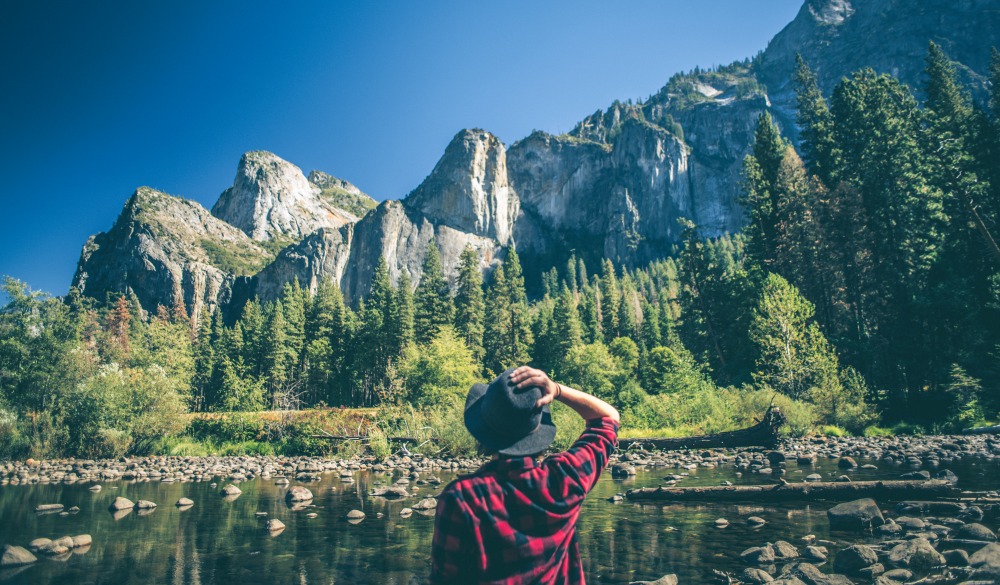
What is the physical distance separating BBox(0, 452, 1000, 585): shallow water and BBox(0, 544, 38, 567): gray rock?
0.21 m

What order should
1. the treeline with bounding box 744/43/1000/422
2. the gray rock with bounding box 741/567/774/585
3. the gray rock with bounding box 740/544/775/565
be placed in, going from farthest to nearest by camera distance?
1. the treeline with bounding box 744/43/1000/422
2. the gray rock with bounding box 740/544/775/565
3. the gray rock with bounding box 741/567/774/585

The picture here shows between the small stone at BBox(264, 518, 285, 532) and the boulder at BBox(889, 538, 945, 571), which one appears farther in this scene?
the small stone at BBox(264, 518, 285, 532)

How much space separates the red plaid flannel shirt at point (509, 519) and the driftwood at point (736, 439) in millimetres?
21559

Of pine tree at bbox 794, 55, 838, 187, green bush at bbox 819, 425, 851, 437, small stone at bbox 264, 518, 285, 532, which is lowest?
small stone at bbox 264, 518, 285, 532

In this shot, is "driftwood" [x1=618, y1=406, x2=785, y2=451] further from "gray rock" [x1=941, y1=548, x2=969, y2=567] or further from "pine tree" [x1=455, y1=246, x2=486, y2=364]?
"pine tree" [x1=455, y1=246, x2=486, y2=364]

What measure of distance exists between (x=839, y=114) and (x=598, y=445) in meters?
42.0

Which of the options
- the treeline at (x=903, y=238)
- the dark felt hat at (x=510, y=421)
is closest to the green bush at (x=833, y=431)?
the treeline at (x=903, y=238)

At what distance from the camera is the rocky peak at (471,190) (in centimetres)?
15012

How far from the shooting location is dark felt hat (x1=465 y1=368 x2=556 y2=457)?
79.2 inches

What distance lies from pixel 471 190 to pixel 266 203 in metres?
80.5

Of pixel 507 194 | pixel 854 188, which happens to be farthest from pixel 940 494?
pixel 507 194

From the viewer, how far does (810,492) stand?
10.6 meters

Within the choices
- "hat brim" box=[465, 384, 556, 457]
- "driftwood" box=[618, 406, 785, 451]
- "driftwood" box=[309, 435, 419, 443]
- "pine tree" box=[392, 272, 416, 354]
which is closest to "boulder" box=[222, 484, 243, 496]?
"driftwood" box=[309, 435, 419, 443]

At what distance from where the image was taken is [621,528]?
31.0 ft
